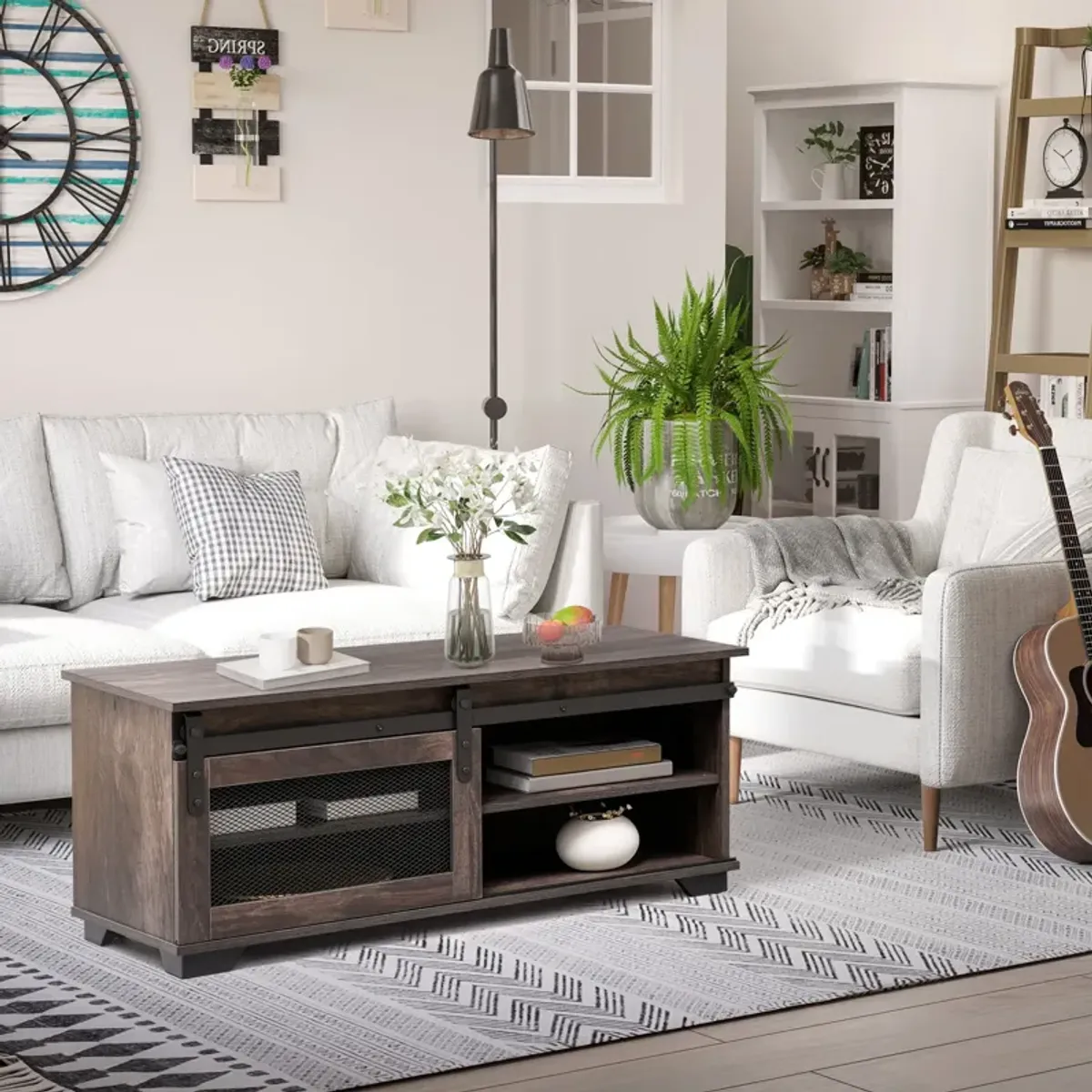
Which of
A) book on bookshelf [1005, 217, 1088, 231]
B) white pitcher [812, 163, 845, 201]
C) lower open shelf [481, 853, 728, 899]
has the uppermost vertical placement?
white pitcher [812, 163, 845, 201]

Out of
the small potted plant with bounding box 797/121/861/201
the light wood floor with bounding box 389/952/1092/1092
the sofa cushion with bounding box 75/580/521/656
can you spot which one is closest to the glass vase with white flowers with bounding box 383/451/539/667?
the sofa cushion with bounding box 75/580/521/656

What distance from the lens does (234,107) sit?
5.33m

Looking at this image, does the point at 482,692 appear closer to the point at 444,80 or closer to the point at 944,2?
the point at 444,80

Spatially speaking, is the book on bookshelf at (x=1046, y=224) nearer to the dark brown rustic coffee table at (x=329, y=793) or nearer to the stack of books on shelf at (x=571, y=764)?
the dark brown rustic coffee table at (x=329, y=793)

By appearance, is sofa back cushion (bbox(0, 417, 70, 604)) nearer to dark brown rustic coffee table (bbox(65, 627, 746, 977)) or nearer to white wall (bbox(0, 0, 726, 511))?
white wall (bbox(0, 0, 726, 511))

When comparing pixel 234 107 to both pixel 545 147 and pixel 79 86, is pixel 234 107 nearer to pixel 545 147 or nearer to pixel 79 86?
pixel 79 86

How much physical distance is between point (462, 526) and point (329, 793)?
22.4 inches

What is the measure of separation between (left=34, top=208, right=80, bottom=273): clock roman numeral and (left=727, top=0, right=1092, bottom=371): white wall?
2914mm

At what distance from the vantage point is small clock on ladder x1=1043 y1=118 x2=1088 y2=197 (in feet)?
20.1

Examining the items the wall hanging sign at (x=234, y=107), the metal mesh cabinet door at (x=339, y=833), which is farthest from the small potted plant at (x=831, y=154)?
the metal mesh cabinet door at (x=339, y=833)

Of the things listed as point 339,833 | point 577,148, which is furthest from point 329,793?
point 577,148

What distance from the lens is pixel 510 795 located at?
3717 millimetres

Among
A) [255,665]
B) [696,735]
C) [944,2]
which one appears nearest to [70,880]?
[255,665]

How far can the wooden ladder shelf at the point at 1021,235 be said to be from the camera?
6.12 m
